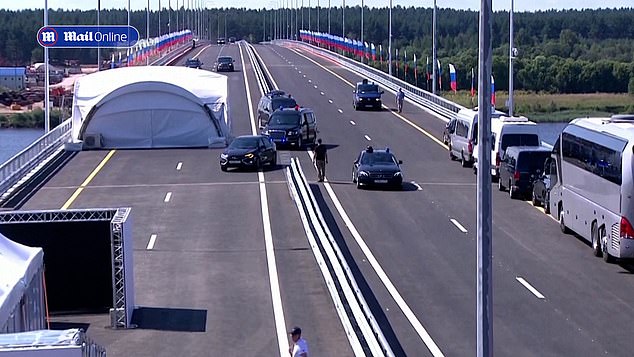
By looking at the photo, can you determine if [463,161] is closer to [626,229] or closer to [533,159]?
[533,159]

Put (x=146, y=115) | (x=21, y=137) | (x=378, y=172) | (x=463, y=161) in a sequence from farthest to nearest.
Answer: (x=21, y=137)
(x=146, y=115)
(x=463, y=161)
(x=378, y=172)

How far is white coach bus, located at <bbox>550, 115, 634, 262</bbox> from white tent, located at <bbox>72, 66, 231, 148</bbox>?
21708 mm

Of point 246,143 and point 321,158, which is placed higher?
point 246,143

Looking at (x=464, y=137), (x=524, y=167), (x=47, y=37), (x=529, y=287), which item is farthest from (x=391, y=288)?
(x=47, y=37)

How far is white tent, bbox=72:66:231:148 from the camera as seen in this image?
5019 cm

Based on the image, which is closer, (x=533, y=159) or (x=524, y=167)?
(x=524, y=167)

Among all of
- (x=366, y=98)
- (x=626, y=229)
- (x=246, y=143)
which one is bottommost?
(x=626, y=229)

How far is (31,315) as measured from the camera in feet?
59.3

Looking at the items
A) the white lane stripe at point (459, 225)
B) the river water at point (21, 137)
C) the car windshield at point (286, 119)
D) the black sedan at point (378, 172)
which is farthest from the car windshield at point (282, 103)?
the white lane stripe at point (459, 225)

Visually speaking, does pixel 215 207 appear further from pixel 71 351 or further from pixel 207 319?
pixel 71 351

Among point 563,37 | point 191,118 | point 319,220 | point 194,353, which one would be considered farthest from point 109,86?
point 563,37

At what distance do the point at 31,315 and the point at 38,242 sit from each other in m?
4.13

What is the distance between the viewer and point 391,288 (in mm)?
24266

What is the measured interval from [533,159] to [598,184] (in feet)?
30.7
